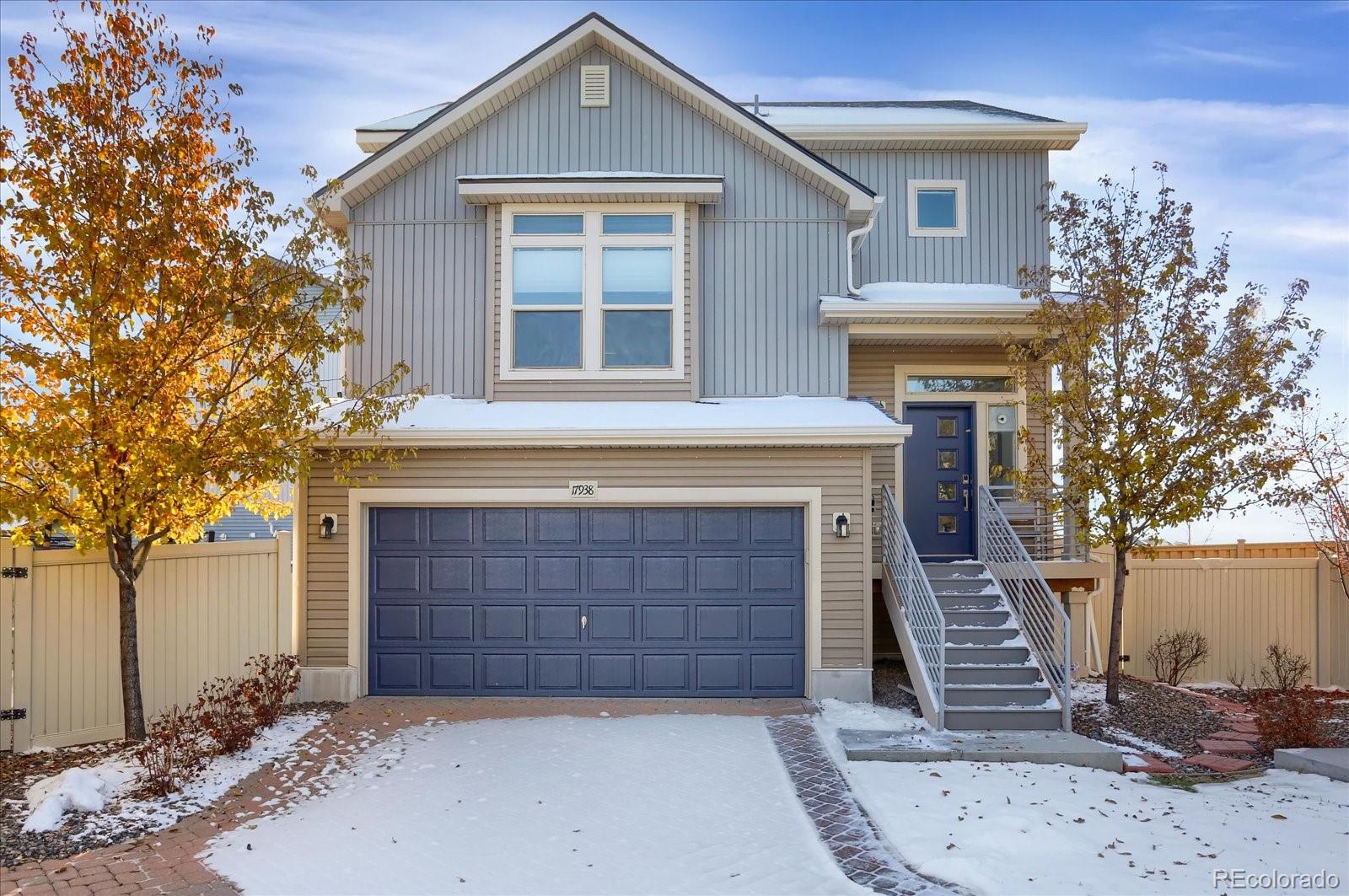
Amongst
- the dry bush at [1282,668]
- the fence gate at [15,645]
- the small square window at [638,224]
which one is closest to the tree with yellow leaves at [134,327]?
the fence gate at [15,645]

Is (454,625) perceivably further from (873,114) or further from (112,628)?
(873,114)

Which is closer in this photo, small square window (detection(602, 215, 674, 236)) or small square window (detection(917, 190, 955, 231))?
small square window (detection(602, 215, 674, 236))

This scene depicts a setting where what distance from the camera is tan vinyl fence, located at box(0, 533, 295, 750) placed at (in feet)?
26.8

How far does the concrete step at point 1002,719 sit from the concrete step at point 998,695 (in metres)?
0.19

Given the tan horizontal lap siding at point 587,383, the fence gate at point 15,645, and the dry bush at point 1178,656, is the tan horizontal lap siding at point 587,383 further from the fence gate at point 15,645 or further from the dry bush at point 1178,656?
the dry bush at point 1178,656

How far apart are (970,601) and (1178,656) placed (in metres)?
4.14

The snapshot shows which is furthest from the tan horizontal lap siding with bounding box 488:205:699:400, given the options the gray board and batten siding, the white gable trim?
the white gable trim

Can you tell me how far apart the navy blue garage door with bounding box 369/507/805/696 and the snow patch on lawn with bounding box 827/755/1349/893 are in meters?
2.76

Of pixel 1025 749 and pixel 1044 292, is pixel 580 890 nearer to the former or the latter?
pixel 1025 749

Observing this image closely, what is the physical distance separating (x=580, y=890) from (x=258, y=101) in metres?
8.33

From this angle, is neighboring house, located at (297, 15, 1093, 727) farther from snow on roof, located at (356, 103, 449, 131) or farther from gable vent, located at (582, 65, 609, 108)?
snow on roof, located at (356, 103, 449, 131)

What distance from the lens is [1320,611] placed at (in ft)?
42.5

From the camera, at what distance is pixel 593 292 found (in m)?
11.0

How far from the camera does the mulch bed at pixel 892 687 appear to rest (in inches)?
401
